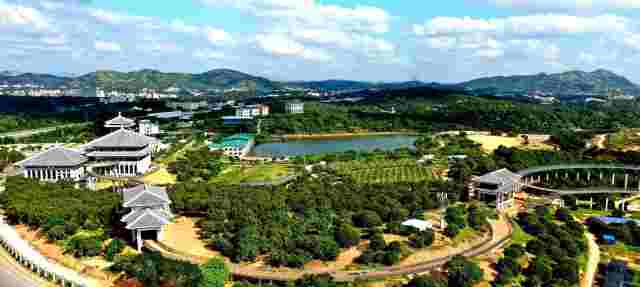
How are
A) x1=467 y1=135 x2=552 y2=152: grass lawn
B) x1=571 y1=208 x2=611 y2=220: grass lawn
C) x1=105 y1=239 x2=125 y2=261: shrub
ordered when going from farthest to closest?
1. x1=467 y1=135 x2=552 y2=152: grass lawn
2. x1=571 y1=208 x2=611 y2=220: grass lawn
3. x1=105 y1=239 x2=125 y2=261: shrub

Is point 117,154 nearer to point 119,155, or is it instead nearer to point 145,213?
point 119,155

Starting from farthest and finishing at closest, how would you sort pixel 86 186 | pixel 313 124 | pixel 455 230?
1. pixel 313 124
2. pixel 86 186
3. pixel 455 230

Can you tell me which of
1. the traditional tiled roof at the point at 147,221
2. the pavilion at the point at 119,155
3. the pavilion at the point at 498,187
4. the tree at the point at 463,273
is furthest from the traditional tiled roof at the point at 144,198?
the pavilion at the point at 498,187

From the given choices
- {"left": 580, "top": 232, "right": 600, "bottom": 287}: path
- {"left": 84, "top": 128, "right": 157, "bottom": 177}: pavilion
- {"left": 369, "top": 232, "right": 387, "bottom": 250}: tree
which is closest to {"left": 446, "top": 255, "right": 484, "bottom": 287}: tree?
{"left": 369, "top": 232, "right": 387, "bottom": 250}: tree

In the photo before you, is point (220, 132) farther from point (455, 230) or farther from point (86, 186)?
point (455, 230)

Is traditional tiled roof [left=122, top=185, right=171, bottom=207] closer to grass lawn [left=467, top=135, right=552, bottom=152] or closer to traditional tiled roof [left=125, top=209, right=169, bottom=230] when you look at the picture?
traditional tiled roof [left=125, top=209, right=169, bottom=230]

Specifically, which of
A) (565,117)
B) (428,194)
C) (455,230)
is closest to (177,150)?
(428,194)

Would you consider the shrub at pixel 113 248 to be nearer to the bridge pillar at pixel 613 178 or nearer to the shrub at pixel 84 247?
the shrub at pixel 84 247
